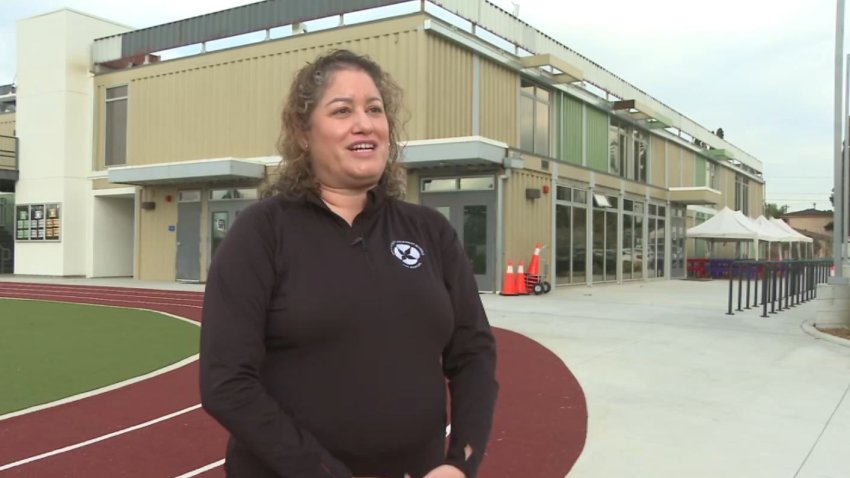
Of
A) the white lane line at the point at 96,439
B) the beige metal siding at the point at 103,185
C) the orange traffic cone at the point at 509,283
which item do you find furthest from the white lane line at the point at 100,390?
the beige metal siding at the point at 103,185

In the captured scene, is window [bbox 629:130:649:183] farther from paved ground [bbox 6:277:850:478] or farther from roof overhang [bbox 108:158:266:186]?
roof overhang [bbox 108:158:266:186]

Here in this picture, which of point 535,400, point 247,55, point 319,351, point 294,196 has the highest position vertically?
point 247,55

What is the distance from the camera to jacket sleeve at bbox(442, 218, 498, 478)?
1901 mm

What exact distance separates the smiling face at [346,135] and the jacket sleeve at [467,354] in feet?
1.15

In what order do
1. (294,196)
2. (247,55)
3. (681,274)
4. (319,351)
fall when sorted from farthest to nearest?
(681,274) → (247,55) → (294,196) → (319,351)

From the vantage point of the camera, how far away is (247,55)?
19844mm

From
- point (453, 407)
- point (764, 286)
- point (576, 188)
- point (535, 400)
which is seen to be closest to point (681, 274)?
point (576, 188)

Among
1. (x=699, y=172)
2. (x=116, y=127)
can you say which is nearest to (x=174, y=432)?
(x=116, y=127)

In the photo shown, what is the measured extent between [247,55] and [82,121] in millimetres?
7994

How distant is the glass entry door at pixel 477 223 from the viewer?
1691 cm

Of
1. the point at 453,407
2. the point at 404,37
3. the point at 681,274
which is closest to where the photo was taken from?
the point at 453,407

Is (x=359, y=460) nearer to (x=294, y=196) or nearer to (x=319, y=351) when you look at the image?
(x=319, y=351)

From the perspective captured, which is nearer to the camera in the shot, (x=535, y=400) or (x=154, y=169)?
(x=535, y=400)

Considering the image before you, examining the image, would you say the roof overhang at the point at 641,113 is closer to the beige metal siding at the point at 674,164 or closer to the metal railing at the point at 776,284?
the beige metal siding at the point at 674,164
